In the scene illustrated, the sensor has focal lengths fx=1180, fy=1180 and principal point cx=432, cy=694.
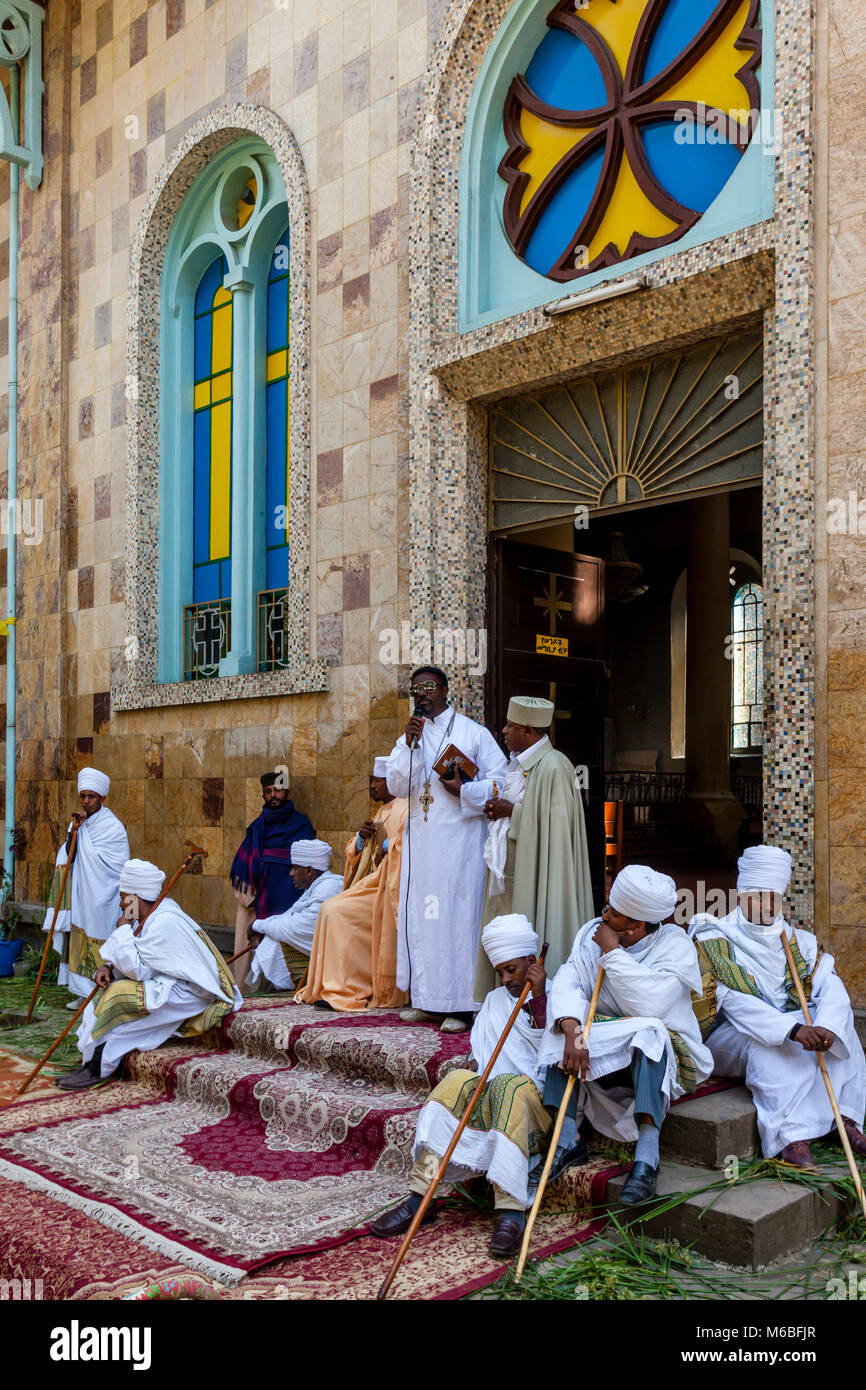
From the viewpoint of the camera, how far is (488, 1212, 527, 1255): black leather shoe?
11.9 ft

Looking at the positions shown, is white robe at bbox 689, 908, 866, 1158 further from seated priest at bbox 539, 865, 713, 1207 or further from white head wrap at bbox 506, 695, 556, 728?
white head wrap at bbox 506, 695, 556, 728

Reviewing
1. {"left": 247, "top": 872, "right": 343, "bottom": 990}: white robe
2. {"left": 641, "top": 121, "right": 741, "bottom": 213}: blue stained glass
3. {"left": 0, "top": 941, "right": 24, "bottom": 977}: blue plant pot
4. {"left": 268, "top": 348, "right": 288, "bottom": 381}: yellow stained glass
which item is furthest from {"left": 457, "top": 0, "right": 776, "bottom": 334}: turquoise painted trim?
{"left": 0, "top": 941, "right": 24, "bottom": 977}: blue plant pot

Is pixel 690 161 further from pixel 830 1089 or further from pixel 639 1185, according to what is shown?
pixel 639 1185

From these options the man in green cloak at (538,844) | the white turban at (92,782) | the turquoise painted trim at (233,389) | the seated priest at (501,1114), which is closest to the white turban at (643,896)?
the seated priest at (501,1114)

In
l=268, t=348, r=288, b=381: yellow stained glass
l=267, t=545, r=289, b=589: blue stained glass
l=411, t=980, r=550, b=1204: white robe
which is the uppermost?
l=268, t=348, r=288, b=381: yellow stained glass

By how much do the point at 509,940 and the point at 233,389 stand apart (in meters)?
6.09

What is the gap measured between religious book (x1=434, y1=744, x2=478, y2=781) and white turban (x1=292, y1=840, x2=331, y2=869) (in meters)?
1.79

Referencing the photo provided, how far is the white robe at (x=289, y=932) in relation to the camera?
7070mm

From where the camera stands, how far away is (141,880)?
6.27 m

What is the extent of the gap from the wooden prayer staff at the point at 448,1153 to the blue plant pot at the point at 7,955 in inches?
286

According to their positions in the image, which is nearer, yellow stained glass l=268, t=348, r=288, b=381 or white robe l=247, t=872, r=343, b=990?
white robe l=247, t=872, r=343, b=990

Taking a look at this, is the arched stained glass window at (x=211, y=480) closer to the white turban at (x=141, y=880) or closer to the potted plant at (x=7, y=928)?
the potted plant at (x=7, y=928)

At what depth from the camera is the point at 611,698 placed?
1680 centimetres

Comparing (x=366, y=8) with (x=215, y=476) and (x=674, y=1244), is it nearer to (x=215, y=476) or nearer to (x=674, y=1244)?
(x=215, y=476)
